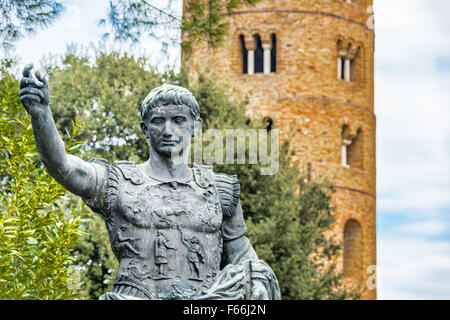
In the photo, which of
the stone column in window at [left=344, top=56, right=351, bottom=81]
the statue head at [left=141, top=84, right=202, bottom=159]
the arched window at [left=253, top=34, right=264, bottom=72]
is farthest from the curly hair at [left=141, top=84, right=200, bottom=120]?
the stone column in window at [left=344, top=56, right=351, bottom=81]

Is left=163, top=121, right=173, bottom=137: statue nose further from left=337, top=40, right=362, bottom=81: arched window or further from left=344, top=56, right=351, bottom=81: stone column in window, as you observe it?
left=344, top=56, right=351, bottom=81: stone column in window

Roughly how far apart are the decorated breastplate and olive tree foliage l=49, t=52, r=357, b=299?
15386mm

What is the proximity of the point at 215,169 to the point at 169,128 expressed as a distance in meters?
17.8

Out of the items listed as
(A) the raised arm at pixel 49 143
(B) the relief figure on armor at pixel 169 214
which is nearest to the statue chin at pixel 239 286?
(B) the relief figure on armor at pixel 169 214

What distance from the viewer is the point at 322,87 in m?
43.5

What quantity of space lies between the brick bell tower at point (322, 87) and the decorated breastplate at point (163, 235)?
36266 mm

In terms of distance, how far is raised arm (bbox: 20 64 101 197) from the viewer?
16.4 ft

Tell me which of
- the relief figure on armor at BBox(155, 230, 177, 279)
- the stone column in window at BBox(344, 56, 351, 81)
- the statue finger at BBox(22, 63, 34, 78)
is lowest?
the relief figure on armor at BBox(155, 230, 177, 279)

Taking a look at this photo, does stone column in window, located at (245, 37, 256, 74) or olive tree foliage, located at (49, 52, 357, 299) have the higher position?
stone column in window, located at (245, 37, 256, 74)
